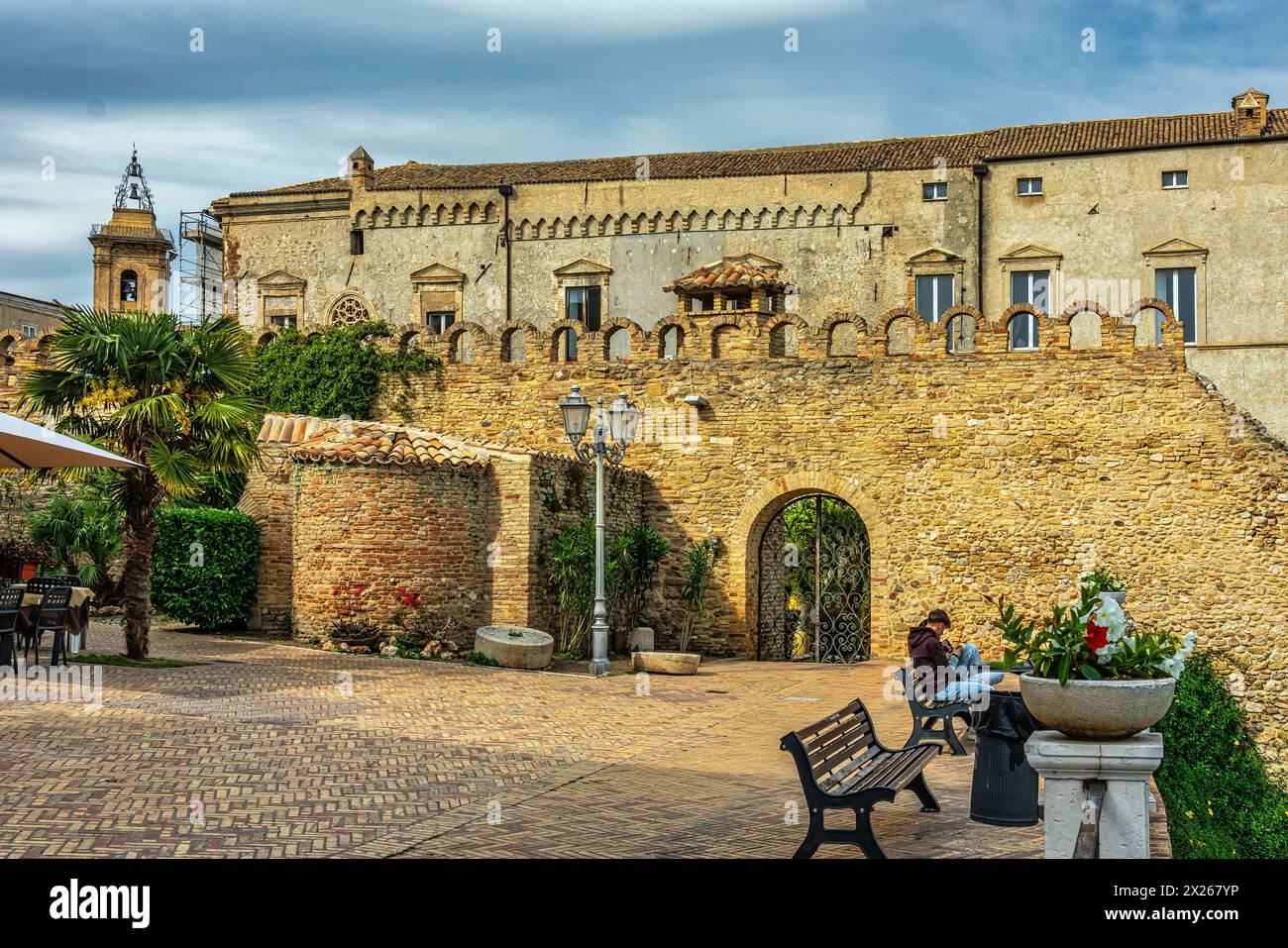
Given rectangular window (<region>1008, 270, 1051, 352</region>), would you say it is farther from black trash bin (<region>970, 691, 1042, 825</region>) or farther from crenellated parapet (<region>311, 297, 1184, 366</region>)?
black trash bin (<region>970, 691, 1042, 825</region>)

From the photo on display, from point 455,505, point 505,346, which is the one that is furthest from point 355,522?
point 505,346

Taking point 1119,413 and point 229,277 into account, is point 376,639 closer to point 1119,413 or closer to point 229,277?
point 1119,413

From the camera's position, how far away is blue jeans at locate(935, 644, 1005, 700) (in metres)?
11.6

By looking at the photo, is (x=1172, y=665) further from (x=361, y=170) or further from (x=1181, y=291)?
(x=361, y=170)

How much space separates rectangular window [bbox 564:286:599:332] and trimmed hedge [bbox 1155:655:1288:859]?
18125 millimetres

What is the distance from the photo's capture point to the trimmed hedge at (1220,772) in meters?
16.9

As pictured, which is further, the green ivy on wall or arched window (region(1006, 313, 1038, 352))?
arched window (region(1006, 313, 1038, 352))

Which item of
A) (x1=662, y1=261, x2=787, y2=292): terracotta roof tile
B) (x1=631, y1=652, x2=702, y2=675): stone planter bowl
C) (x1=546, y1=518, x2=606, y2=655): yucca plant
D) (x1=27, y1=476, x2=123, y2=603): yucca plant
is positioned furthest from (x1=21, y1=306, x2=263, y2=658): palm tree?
(x1=662, y1=261, x2=787, y2=292): terracotta roof tile

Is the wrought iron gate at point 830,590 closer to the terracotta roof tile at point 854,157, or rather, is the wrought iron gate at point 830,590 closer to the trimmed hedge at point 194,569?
the trimmed hedge at point 194,569

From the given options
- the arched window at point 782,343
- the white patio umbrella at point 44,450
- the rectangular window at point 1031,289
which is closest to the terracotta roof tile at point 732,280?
the arched window at point 782,343

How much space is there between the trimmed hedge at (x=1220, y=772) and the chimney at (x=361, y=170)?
Result: 80.0 ft

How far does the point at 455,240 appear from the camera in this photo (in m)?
35.6

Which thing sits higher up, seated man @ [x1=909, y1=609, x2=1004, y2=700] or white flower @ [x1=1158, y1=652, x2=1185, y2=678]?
white flower @ [x1=1158, y1=652, x2=1185, y2=678]
